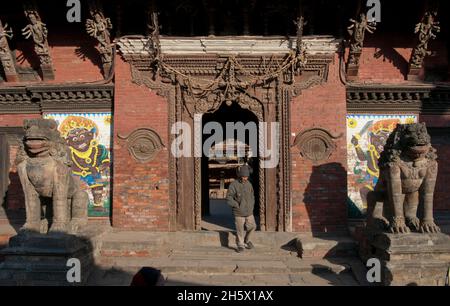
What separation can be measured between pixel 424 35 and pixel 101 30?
755 cm

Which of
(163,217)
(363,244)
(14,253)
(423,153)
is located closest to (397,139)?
(423,153)

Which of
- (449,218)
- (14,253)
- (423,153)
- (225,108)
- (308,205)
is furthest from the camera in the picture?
(225,108)

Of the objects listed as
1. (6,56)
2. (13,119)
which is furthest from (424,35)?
(13,119)

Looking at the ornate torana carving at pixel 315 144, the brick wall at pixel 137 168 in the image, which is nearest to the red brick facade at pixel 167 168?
the brick wall at pixel 137 168

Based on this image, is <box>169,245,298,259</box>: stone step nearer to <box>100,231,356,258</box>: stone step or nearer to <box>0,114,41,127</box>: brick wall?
<box>100,231,356,258</box>: stone step

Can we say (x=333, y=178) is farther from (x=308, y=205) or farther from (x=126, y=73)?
(x=126, y=73)

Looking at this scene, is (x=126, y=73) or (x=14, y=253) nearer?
(x=14, y=253)

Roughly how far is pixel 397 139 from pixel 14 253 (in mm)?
6786

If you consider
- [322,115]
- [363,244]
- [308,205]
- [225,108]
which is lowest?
[363,244]

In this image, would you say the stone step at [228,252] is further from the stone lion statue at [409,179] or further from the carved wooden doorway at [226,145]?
the stone lion statue at [409,179]

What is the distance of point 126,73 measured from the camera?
8.92m

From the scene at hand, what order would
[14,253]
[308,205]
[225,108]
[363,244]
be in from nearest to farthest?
[14,253]
[363,244]
[308,205]
[225,108]

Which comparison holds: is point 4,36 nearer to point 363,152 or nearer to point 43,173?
point 43,173

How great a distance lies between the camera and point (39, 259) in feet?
19.9
